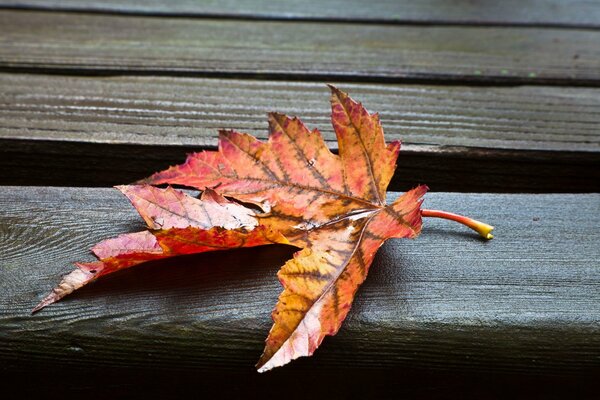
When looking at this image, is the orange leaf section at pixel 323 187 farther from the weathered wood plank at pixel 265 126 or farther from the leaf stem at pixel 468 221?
the weathered wood plank at pixel 265 126

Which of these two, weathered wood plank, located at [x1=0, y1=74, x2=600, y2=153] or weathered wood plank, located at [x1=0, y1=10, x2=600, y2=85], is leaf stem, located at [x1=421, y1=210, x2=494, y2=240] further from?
weathered wood plank, located at [x1=0, y1=10, x2=600, y2=85]

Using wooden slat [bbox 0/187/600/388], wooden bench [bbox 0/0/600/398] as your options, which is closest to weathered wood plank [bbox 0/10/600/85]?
wooden bench [bbox 0/0/600/398]

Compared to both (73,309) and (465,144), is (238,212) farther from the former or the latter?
(465,144)

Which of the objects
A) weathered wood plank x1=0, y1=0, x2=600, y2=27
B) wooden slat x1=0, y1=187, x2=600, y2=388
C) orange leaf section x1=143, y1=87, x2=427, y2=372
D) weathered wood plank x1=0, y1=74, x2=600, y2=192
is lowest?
wooden slat x1=0, y1=187, x2=600, y2=388

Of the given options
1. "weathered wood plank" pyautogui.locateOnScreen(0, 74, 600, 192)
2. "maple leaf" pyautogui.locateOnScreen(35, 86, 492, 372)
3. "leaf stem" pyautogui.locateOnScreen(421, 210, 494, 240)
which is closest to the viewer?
"maple leaf" pyautogui.locateOnScreen(35, 86, 492, 372)

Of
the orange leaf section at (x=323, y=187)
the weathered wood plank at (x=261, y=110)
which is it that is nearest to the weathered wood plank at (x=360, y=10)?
the weathered wood plank at (x=261, y=110)

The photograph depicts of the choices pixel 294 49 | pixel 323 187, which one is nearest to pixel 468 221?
pixel 323 187

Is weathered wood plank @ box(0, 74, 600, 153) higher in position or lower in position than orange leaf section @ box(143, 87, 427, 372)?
higher

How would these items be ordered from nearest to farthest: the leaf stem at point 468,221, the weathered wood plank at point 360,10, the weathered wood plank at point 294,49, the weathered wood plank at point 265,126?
the leaf stem at point 468,221
the weathered wood plank at point 265,126
the weathered wood plank at point 294,49
the weathered wood plank at point 360,10
